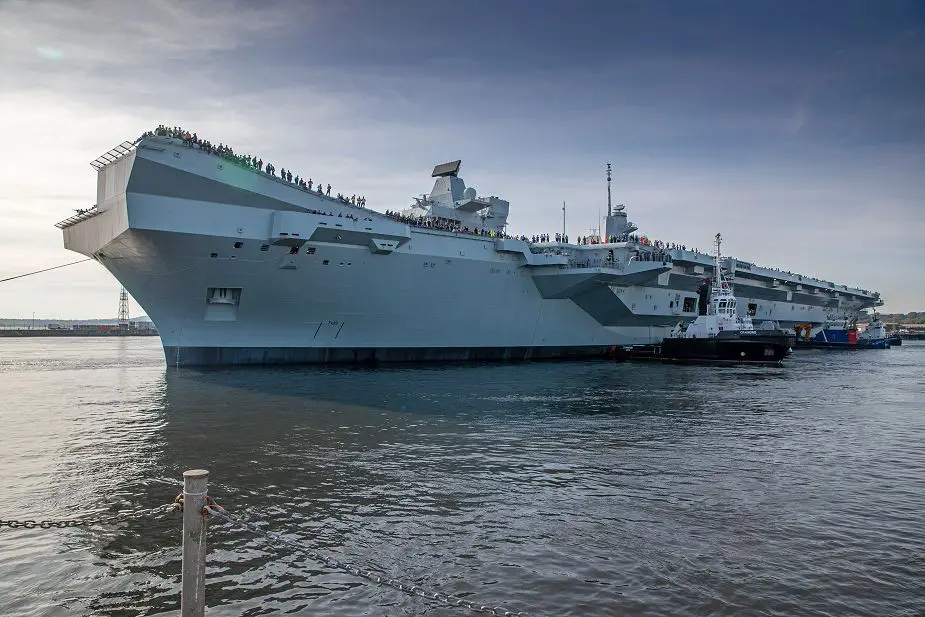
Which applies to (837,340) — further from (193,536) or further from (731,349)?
(193,536)

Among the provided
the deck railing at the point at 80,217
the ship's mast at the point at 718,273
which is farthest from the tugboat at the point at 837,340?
the deck railing at the point at 80,217

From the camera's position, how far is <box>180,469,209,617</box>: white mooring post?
381cm

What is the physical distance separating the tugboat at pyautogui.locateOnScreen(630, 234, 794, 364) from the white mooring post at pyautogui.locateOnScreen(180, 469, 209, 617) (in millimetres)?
Answer: 36568

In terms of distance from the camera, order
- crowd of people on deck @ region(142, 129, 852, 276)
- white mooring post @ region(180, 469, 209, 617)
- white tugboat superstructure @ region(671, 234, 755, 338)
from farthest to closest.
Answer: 1. white tugboat superstructure @ region(671, 234, 755, 338)
2. crowd of people on deck @ region(142, 129, 852, 276)
3. white mooring post @ region(180, 469, 209, 617)

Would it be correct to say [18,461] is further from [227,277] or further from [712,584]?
[227,277]

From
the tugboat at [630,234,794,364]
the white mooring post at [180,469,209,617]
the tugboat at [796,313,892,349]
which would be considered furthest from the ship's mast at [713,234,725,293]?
the white mooring post at [180,469,209,617]

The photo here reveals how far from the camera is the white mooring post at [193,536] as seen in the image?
3814mm

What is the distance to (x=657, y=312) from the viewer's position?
135ft

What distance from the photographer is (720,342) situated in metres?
37.0

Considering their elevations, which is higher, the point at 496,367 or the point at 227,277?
the point at 227,277

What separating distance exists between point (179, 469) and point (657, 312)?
1415 inches

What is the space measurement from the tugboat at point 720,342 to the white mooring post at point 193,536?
120 feet

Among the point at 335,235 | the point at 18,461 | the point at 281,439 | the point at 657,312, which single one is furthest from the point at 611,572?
the point at 657,312

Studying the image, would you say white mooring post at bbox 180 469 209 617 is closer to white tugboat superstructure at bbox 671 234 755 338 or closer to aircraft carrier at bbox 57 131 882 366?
aircraft carrier at bbox 57 131 882 366
